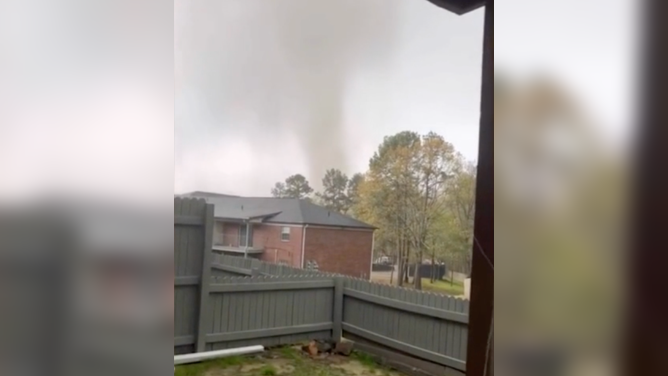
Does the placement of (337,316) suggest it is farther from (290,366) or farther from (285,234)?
(285,234)

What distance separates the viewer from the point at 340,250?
149cm

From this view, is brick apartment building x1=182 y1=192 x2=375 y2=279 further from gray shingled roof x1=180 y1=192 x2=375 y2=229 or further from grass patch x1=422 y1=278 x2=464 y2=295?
grass patch x1=422 y1=278 x2=464 y2=295

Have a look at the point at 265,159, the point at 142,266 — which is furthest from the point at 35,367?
the point at 265,159

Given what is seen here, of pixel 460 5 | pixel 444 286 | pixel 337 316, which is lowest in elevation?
pixel 337 316

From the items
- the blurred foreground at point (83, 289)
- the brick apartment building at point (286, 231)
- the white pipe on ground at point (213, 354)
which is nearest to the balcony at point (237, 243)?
the brick apartment building at point (286, 231)

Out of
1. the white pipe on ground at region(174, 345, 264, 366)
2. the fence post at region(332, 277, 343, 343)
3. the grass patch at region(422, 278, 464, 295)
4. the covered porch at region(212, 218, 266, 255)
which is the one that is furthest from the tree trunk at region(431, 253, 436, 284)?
the white pipe on ground at region(174, 345, 264, 366)

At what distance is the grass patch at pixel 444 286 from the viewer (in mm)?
1175

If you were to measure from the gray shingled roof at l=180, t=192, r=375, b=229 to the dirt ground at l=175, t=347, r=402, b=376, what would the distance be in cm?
60

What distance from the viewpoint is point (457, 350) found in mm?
1525

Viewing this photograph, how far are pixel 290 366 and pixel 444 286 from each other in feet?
2.50

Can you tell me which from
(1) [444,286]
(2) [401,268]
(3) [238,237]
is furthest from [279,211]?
(1) [444,286]

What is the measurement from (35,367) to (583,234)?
0.51m

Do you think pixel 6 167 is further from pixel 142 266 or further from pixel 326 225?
pixel 326 225

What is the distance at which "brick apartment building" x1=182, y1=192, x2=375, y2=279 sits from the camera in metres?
1.29
